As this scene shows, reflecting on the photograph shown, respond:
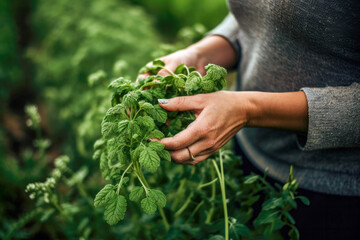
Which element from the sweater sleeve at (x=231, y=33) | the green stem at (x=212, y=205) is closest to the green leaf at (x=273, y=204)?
the green stem at (x=212, y=205)

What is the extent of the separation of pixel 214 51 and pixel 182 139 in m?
0.62

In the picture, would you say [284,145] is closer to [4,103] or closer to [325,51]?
[325,51]

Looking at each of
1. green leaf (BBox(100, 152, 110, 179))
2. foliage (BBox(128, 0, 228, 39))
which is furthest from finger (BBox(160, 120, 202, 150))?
foliage (BBox(128, 0, 228, 39))

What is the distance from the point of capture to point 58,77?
2.78m

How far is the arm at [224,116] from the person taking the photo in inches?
33.2

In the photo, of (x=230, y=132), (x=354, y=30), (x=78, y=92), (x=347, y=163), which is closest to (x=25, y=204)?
(x=78, y=92)

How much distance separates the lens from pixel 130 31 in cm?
311

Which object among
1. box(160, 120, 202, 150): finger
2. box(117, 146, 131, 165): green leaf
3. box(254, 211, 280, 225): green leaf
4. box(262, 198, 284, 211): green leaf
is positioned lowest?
box(254, 211, 280, 225): green leaf

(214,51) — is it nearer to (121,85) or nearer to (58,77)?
(121,85)

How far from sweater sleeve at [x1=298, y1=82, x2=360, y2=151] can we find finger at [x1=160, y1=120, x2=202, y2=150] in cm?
37

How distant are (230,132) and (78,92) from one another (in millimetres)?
1890

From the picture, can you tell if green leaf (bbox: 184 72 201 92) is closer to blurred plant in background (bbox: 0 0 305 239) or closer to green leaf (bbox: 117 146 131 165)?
green leaf (bbox: 117 146 131 165)

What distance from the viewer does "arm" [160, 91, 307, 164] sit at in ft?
2.77

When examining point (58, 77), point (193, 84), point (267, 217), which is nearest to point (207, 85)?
point (193, 84)
